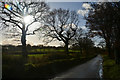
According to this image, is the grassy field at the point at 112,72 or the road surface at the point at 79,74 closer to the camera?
the grassy field at the point at 112,72

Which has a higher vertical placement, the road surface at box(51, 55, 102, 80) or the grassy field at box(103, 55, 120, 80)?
the grassy field at box(103, 55, 120, 80)

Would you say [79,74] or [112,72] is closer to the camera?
[112,72]

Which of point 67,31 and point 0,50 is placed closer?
point 0,50

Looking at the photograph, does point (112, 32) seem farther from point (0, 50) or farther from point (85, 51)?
point (85, 51)

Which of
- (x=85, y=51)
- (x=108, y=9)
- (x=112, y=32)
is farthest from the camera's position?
(x=85, y=51)

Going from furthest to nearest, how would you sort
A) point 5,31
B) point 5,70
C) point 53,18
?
point 53,18
point 5,31
point 5,70

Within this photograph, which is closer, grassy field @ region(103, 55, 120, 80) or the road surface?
grassy field @ region(103, 55, 120, 80)

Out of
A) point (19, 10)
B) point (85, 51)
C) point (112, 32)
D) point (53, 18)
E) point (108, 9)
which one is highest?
point (53, 18)

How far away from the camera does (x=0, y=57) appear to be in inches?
356

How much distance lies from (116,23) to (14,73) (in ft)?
31.7

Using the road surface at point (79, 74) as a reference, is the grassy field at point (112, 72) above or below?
above

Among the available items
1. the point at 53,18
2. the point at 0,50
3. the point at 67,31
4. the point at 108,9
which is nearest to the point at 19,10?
the point at 0,50

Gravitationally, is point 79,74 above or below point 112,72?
below

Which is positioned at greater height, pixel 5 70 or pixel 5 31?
pixel 5 31
